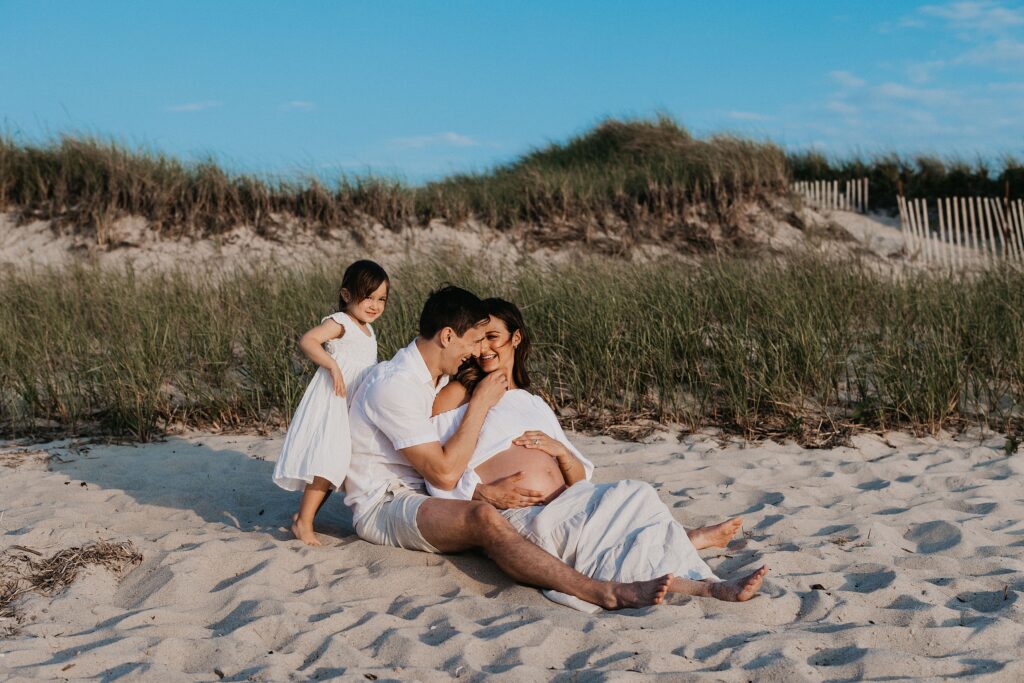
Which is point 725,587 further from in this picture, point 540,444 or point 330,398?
point 330,398

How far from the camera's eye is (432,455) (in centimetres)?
388

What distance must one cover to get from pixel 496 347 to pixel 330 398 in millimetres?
769

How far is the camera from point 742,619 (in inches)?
137

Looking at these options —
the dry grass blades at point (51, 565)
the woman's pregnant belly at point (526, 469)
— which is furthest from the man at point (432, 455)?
the dry grass blades at point (51, 565)

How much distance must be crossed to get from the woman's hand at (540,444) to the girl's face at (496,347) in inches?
12.1

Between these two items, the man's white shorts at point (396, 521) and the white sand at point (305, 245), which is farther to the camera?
the white sand at point (305, 245)

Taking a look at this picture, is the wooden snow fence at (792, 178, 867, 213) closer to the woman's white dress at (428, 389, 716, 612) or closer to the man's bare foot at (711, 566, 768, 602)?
the woman's white dress at (428, 389, 716, 612)

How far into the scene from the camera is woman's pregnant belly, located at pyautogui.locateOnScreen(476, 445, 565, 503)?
405 cm

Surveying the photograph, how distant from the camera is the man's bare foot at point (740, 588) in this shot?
3.60 metres

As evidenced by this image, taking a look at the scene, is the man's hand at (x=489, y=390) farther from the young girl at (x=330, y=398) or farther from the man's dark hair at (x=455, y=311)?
the young girl at (x=330, y=398)

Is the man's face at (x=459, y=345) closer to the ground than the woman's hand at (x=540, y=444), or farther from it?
farther from it

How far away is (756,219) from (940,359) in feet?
30.6

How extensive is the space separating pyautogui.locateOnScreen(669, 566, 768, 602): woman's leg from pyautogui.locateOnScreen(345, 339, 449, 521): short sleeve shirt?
44.2 inches

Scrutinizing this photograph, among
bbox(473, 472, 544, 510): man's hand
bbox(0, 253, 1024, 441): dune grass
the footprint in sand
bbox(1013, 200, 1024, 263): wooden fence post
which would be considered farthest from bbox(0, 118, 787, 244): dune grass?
bbox(473, 472, 544, 510): man's hand
